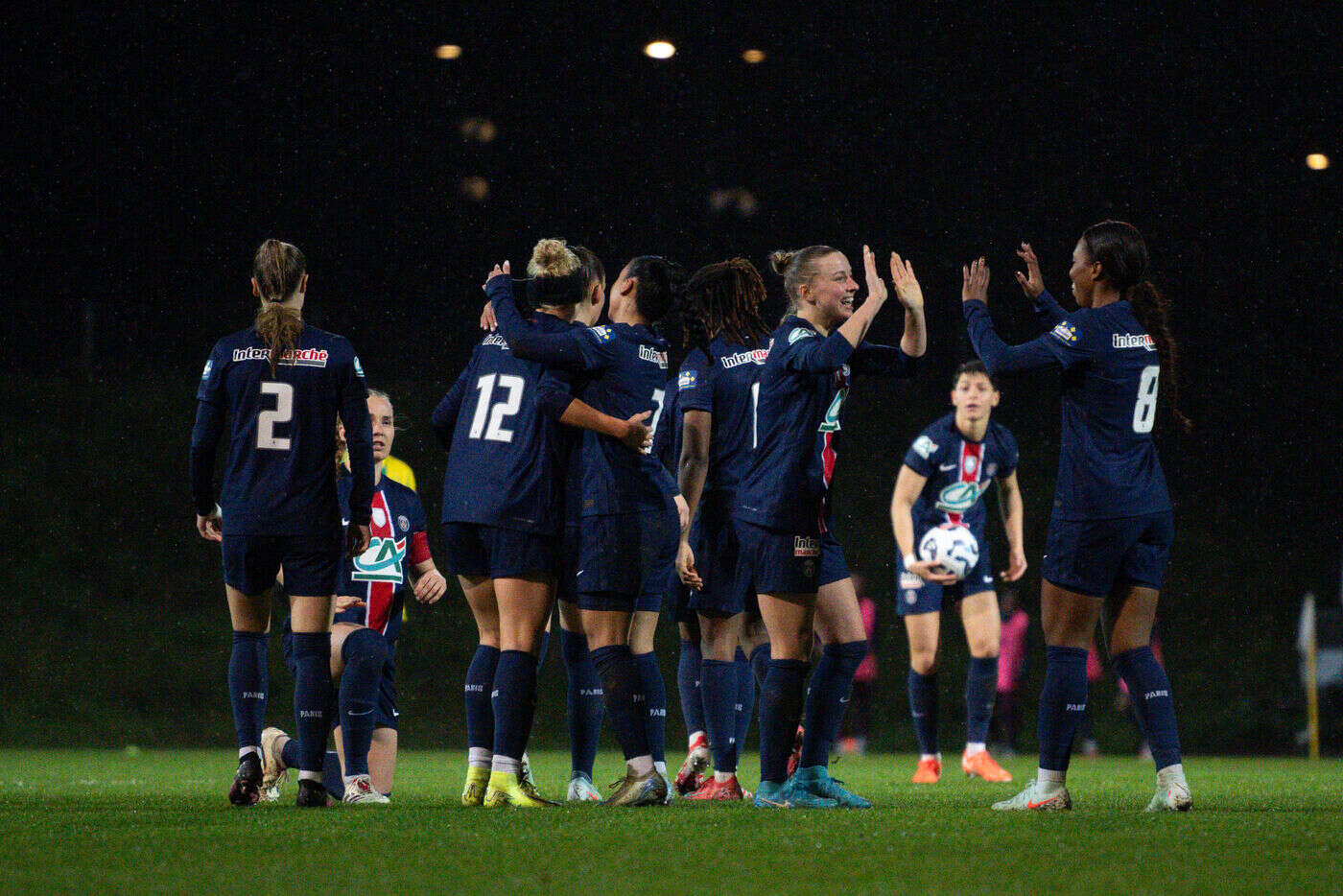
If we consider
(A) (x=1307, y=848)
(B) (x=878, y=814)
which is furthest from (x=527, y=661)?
(A) (x=1307, y=848)

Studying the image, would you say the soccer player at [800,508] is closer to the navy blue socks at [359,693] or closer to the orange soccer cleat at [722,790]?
the orange soccer cleat at [722,790]

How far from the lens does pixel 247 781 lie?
15.4ft

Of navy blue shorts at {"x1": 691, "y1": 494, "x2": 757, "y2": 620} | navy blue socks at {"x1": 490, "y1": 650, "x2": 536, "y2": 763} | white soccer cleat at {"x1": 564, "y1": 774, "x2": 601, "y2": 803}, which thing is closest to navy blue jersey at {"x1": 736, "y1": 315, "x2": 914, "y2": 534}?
navy blue shorts at {"x1": 691, "y1": 494, "x2": 757, "y2": 620}

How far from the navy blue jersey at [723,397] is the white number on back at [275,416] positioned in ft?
4.81

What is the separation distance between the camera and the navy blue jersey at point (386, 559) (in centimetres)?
565

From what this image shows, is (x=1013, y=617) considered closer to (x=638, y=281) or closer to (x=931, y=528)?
(x=931, y=528)

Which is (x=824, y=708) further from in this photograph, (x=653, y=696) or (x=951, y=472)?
(x=951, y=472)

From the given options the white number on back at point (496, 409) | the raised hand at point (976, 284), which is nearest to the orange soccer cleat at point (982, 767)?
the raised hand at point (976, 284)

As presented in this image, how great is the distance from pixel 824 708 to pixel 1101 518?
3.63 ft

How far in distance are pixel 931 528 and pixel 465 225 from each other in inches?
390

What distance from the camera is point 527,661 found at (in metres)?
4.61

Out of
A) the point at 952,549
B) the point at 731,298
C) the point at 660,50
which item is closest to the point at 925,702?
the point at 952,549

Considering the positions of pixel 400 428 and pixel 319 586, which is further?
pixel 400 428

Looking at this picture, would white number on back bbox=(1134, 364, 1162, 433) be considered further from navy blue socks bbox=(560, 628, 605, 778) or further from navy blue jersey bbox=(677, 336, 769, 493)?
navy blue socks bbox=(560, 628, 605, 778)
